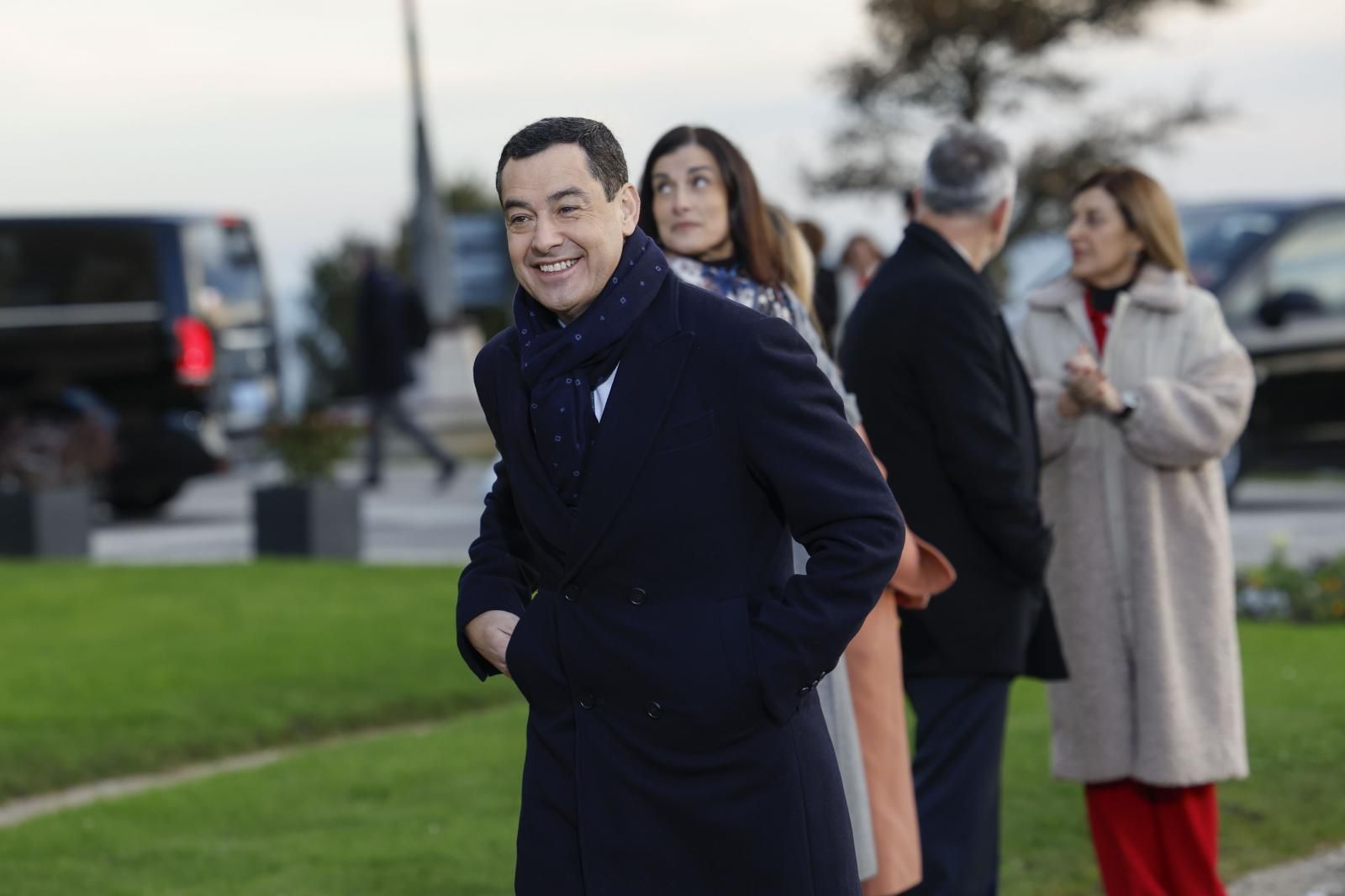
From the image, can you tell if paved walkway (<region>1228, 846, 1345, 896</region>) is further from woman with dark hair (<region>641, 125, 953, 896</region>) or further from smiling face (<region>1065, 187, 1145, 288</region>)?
smiling face (<region>1065, 187, 1145, 288</region>)

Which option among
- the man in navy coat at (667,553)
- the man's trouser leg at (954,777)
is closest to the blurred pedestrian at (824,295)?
the man's trouser leg at (954,777)

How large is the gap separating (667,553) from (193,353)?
1426cm

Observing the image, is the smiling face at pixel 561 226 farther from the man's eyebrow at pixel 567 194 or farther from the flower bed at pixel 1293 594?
the flower bed at pixel 1293 594

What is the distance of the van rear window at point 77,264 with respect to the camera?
54.3 ft

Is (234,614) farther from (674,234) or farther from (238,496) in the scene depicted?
(238,496)

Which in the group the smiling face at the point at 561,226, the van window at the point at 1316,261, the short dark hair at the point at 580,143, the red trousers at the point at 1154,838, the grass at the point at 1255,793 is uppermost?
the short dark hair at the point at 580,143

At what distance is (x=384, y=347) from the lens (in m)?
18.0

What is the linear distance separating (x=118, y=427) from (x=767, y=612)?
14306 millimetres

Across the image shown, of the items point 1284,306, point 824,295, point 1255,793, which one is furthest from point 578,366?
point 1284,306

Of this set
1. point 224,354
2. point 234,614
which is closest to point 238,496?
point 224,354

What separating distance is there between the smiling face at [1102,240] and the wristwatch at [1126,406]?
1.23 ft

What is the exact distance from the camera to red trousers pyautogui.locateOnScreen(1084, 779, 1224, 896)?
5.15m

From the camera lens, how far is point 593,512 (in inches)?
117

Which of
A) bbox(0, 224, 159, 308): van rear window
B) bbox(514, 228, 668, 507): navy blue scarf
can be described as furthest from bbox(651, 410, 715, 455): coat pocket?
bbox(0, 224, 159, 308): van rear window
